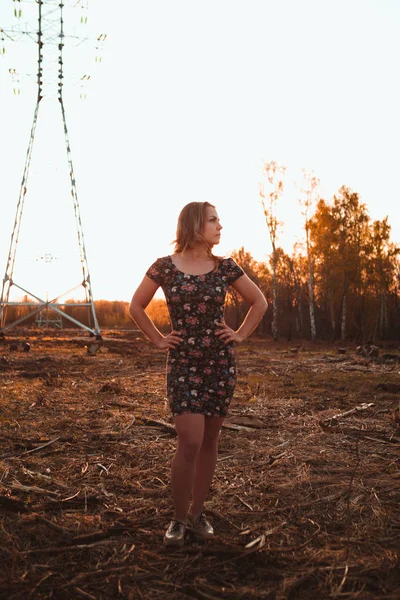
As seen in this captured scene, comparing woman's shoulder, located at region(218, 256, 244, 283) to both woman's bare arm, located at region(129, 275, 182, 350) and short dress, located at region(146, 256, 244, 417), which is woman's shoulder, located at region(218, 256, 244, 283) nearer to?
short dress, located at region(146, 256, 244, 417)

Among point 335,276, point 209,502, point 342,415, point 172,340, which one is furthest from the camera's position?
point 335,276

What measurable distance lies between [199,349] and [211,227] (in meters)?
0.77

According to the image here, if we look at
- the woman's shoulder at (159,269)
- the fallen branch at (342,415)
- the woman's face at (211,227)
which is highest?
the woman's face at (211,227)

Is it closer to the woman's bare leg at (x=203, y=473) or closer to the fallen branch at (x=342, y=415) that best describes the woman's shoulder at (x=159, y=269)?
the woman's bare leg at (x=203, y=473)

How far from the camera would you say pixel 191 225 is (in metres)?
3.37

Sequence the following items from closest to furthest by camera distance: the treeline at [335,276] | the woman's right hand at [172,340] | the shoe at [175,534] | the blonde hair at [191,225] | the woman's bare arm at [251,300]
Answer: the shoe at [175,534]
the woman's right hand at [172,340]
the blonde hair at [191,225]
the woman's bare arm at [251,300]
the treeline at [335,276]

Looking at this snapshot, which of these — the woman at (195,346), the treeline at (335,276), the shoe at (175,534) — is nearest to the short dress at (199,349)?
the woman at (195,346)

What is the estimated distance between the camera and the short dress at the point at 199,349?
10.4 ft

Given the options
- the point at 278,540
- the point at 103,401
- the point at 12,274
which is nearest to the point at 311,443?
the point at 278,540

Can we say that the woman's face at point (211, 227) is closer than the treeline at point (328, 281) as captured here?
Yes

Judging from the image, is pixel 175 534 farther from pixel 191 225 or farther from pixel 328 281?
pixel 328 281

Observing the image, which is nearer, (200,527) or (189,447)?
(189,447)

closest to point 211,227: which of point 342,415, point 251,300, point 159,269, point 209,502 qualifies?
point 159,269

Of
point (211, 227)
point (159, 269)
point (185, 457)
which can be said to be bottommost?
point (185, 457)
